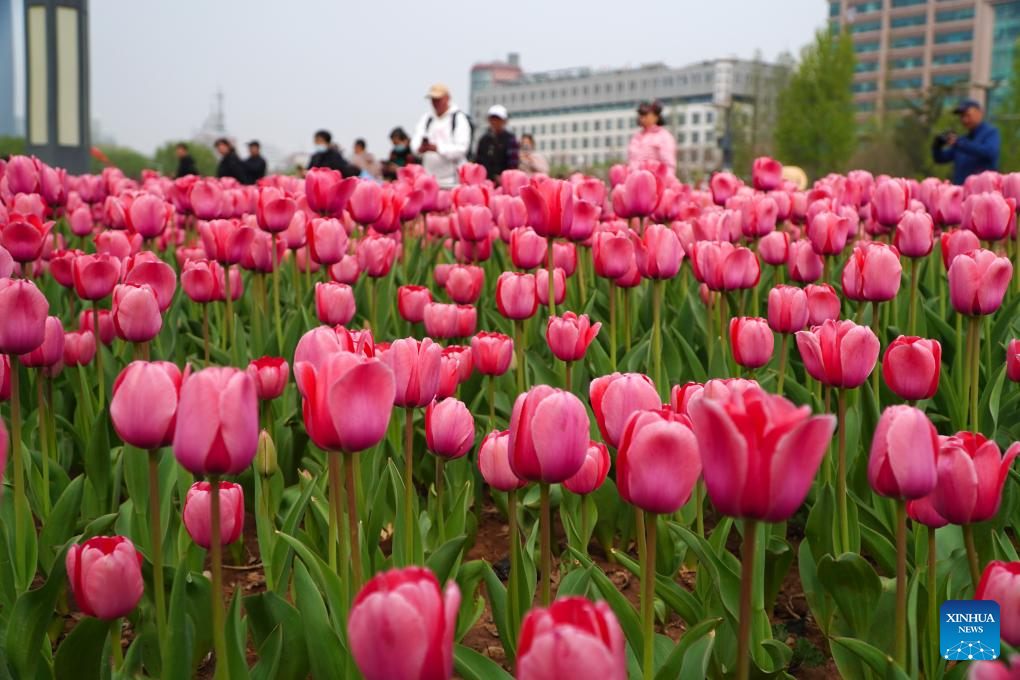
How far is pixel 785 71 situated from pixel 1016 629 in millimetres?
75992

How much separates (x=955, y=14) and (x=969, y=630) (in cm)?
12190

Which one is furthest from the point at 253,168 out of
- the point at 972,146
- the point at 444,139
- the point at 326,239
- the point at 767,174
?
the point at 326,239

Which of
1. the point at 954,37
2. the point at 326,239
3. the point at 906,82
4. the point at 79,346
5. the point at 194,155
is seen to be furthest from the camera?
the point at 906,82

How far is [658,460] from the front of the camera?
1232 mm

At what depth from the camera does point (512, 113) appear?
5792 inches

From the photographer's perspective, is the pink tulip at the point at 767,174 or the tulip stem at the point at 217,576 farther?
the pink tulip at the point at 767,174

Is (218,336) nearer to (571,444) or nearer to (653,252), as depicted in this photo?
(653,252)

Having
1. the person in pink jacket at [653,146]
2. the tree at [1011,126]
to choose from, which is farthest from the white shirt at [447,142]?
the tree at [1011,126]

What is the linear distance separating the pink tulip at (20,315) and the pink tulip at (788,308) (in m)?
1.81

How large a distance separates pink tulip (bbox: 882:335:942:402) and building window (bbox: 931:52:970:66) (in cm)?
11902

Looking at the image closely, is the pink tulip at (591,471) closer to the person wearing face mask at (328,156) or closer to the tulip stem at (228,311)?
the tulip stem at (228,311)

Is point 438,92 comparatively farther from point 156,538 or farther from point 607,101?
point 607,101

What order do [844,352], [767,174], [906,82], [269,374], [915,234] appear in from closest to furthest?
[844,352]
[269,374]
[915,234]
[767,174]
[906,82]

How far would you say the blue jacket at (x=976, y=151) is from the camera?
338 inches
